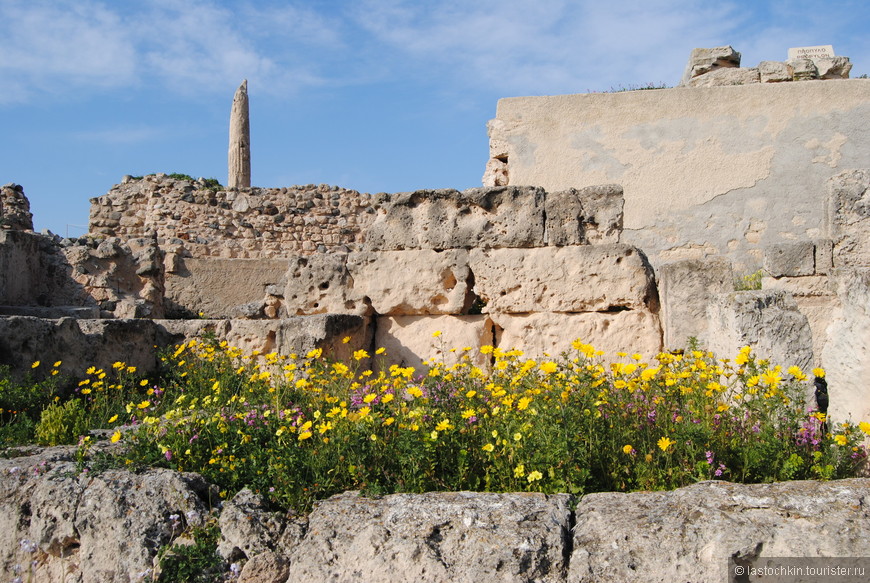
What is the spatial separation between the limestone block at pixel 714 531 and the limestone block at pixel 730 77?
10.5 meters

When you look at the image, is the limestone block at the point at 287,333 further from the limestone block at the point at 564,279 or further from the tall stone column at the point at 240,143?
the tall stone column at the point at 240,143

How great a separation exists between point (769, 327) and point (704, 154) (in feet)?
25.5

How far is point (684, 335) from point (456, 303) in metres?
1.80

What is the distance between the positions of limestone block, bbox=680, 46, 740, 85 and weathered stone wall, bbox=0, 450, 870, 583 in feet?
36.2

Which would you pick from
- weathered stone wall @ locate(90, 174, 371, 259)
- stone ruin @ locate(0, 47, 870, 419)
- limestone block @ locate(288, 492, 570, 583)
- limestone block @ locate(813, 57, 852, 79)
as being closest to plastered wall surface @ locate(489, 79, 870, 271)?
limestone block @ locate(813, 57, 852, 79)

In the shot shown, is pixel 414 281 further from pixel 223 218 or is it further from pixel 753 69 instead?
pixel 223 218

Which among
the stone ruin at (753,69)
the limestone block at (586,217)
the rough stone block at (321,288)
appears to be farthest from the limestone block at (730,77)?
the rough stone block at (321,288)

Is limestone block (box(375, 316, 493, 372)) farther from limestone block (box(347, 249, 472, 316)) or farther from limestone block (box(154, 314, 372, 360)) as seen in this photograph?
limestone block (box(154, 314, 372, 360))

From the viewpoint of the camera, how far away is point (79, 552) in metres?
3.21

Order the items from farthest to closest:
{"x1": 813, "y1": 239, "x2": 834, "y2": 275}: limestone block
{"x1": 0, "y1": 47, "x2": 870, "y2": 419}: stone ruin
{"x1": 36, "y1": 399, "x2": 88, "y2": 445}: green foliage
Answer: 1. {"x1": 813, "y1": 239, "x2": 834, "y2": 275}: limestone block
2. {"x1": 0, "y1": 47, "x2": 870, "y2": 419}: stone ruin
3. {"x1": 36, "y1": 399, "x2": 88, "y2": 445}: green foliage

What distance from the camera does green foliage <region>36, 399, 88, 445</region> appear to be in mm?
4145

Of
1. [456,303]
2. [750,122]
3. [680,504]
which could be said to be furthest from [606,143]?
[680,504]

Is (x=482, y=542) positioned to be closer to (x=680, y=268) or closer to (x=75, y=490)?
(x=75, y=490)

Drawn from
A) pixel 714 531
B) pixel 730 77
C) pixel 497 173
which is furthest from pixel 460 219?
pixel 730 77
